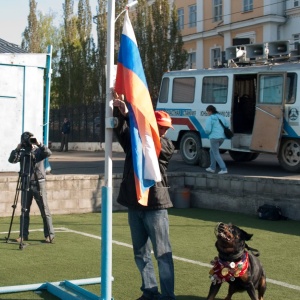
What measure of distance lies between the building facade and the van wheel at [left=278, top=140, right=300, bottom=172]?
61.8ft

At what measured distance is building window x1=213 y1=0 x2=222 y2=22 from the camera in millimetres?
44688

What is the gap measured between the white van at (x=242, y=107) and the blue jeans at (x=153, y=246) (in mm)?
10860

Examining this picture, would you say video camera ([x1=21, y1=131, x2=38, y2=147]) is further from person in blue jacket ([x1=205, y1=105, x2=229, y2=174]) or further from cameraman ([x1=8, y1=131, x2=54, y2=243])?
person in blue jacket ([x1=205, y1=105, x2=229, y2=174])

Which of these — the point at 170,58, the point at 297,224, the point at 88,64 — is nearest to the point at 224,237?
the point at 297,224

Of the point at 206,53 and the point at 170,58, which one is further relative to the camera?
the point at 206,53

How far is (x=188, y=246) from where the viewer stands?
11156 millimetres

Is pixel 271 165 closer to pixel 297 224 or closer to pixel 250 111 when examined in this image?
pixel 250 111

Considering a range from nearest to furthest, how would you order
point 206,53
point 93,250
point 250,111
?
1. point 93,250
2. point 250,111
3. point 206,53

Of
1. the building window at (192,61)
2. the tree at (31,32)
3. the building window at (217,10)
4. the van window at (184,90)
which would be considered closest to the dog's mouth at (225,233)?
the van window at (184,90)

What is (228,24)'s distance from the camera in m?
43.3

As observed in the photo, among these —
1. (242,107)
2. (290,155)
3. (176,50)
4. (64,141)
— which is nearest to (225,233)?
(290,155)

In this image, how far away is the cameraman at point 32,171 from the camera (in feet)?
36.6

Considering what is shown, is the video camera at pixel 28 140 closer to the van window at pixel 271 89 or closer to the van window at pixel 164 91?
the van window at pixel 271 89

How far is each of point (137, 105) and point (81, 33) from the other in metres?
39.5
